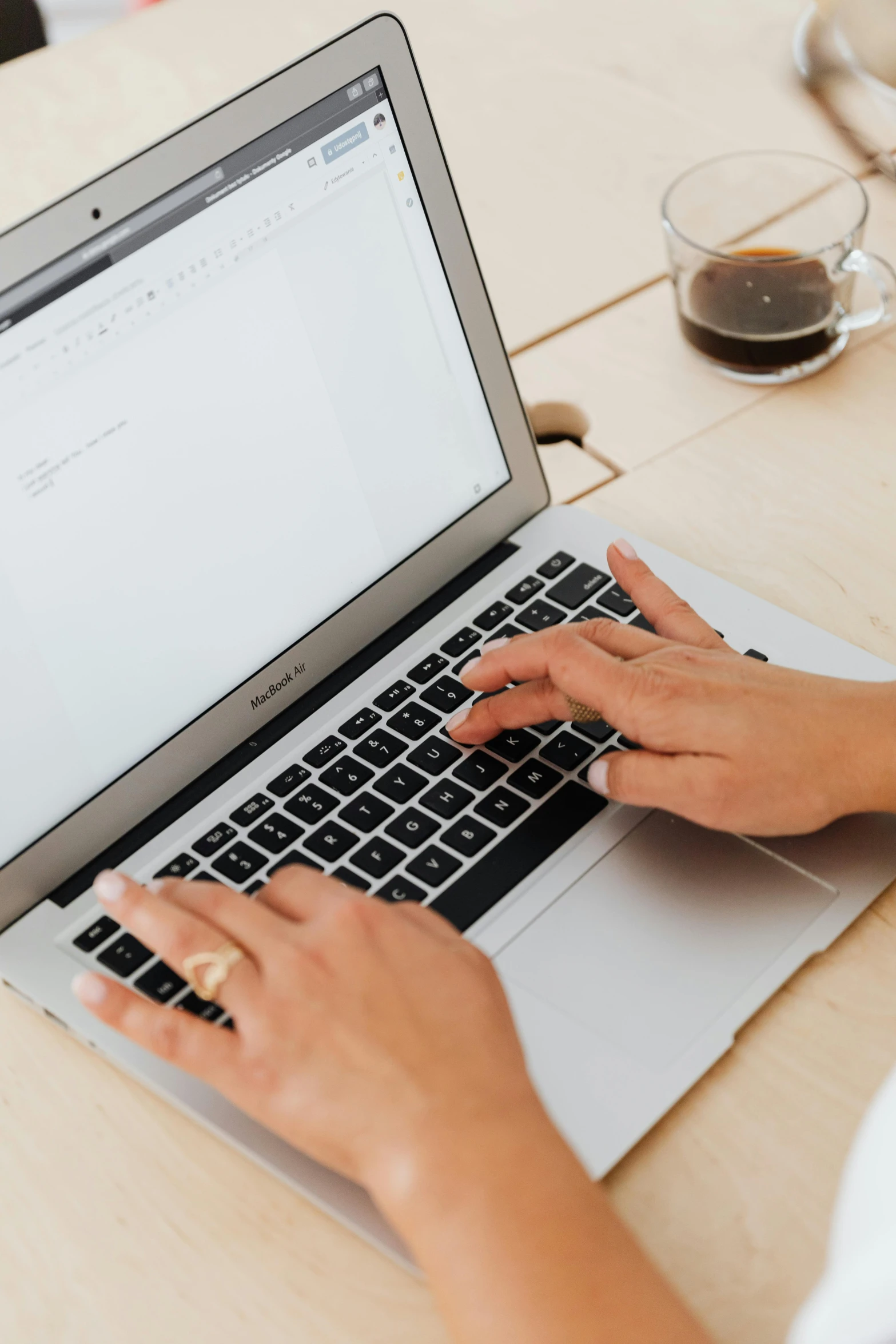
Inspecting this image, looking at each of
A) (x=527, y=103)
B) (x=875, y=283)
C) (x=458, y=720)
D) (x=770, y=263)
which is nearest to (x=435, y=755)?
(x=458, y=720)

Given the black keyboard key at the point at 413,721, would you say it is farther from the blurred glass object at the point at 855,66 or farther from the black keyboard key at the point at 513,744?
the blurred glass object at the point at 855,66

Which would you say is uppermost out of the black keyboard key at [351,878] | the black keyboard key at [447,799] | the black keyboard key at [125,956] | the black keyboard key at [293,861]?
the black keyboard key at [125,956]

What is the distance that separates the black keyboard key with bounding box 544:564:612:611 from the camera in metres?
0.77

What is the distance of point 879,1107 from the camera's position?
1.54 ft

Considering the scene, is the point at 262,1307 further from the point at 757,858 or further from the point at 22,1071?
the point at 757,858

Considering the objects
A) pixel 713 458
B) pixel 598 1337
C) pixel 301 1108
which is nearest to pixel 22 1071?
pixel 301 1108

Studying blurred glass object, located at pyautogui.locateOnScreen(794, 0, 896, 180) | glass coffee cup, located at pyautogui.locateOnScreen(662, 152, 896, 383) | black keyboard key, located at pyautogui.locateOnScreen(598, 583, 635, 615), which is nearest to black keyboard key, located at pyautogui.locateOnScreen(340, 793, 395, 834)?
black keyboard key, located at pyautogui.locateOnScreen(598, 583, 635, 615)

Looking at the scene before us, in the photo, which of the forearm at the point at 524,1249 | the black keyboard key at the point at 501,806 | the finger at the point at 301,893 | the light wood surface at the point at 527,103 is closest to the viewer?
the forearm at the point at 524,1249

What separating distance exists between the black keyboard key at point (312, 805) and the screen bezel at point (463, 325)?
6 cm

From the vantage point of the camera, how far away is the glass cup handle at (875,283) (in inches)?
35.5

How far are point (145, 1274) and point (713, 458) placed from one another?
0.66 m

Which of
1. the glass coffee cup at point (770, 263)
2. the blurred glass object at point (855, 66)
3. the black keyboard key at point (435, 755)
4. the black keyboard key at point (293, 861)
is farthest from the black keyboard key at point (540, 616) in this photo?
the blurred glass object at point (855, 66)

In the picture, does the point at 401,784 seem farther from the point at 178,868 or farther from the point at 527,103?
the point at 527,103

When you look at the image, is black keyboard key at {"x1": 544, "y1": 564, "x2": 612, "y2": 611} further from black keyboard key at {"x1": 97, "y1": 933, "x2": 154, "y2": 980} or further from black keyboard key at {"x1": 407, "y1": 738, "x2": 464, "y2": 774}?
black keyboard key at {"x1": 97, "y1": 933, "x2": 154, "y2": 980}
